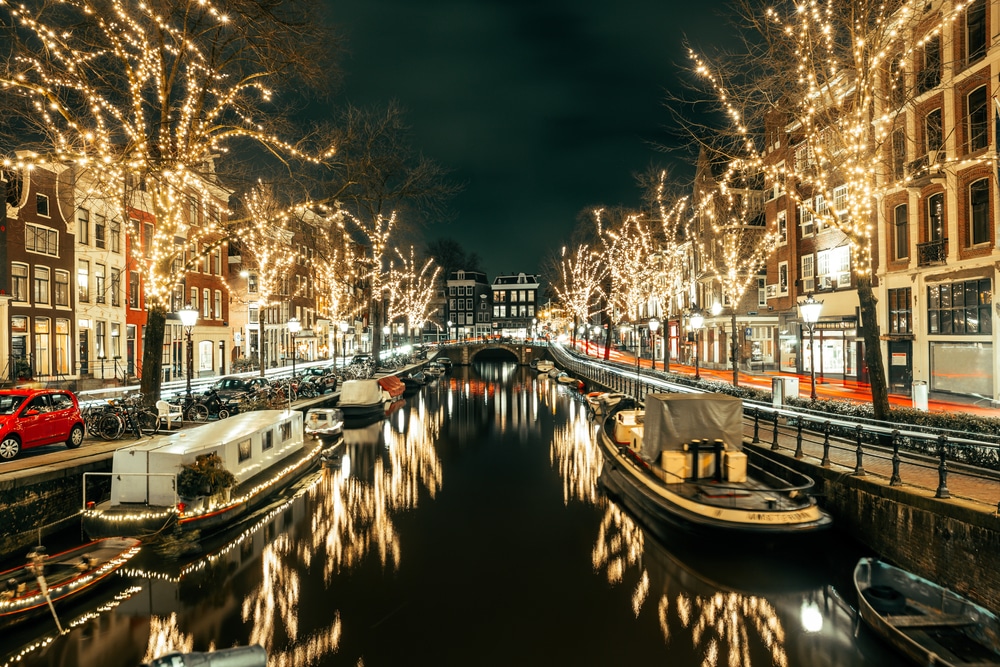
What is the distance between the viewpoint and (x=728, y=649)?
970 cm

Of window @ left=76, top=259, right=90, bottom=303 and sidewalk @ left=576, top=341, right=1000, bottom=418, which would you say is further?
window @ left=76, top=259, right=90, bottom=303

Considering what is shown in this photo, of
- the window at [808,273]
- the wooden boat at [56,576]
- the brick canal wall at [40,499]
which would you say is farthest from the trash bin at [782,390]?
the brick canal wall at [40,499]

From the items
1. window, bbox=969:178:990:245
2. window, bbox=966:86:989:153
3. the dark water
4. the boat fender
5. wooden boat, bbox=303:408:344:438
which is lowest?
the dark water

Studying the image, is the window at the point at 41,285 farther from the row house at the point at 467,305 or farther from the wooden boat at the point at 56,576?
the row house at the point at 467,305

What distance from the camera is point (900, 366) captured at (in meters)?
27.5

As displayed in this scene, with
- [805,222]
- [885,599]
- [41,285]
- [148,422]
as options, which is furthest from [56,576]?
[805,222]

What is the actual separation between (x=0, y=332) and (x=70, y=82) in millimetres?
17183

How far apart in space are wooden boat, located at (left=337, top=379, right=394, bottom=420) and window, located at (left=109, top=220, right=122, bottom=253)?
16811mm

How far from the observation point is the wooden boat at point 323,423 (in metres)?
26.3

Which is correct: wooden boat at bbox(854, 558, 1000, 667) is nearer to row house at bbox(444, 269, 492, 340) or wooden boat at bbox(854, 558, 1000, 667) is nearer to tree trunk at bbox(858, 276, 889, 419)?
tree trunk at bbox(858, 276, 889, 419)

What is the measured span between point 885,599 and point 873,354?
8.95 m

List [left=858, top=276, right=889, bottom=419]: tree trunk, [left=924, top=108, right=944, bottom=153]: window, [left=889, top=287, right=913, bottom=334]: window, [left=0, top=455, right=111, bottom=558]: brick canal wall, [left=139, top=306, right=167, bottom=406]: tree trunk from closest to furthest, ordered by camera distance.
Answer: [left=0, top=455, right=111, bottom=558]: brick canal wall → [left=858, top=276, right=889, bottom=419]: tree trunk → [left=139, top=306, right=167, bottom=406]: tree trunk → [left=924, top=108, right=944, bottom=153]: window → [left=889, top=287, right=913, bottom=334]: window

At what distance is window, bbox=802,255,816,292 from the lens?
37781 millimetres

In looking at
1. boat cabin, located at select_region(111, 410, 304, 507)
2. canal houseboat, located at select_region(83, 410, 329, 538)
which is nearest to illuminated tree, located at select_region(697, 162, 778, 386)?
boat cabin, located at select_region(111, 410, 304, 507)
